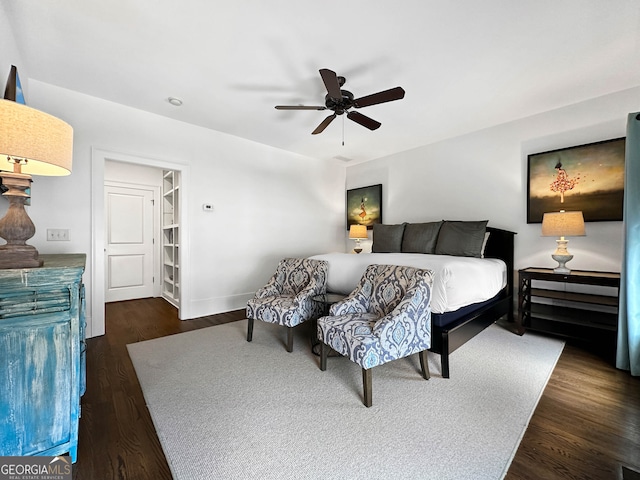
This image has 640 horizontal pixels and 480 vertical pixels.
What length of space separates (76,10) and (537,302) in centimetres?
518

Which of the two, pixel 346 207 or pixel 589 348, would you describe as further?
pixel 346 207

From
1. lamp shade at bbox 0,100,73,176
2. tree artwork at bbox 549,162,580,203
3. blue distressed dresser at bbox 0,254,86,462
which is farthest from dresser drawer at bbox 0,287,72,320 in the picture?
tree artwork at bbox 549,162,580,203

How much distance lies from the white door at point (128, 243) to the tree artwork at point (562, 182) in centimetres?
611

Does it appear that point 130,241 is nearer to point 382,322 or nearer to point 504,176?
point 382,322

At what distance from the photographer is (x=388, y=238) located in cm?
417

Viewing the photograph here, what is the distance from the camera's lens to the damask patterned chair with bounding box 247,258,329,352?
2.52m

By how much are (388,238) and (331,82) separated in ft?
8.45

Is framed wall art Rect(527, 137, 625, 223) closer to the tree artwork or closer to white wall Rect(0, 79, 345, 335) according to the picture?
the tree artwork

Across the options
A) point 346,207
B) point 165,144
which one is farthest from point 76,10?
point 346,207

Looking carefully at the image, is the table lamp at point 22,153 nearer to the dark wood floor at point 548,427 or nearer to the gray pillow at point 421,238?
the dark wood floor at point 548,427

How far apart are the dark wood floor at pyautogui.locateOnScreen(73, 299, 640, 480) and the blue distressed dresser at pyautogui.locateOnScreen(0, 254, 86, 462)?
9.5 inches

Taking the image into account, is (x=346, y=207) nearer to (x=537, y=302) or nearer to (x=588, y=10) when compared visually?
(x=537, y=302)

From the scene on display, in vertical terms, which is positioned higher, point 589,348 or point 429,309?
point 429,309

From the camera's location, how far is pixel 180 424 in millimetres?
1583
